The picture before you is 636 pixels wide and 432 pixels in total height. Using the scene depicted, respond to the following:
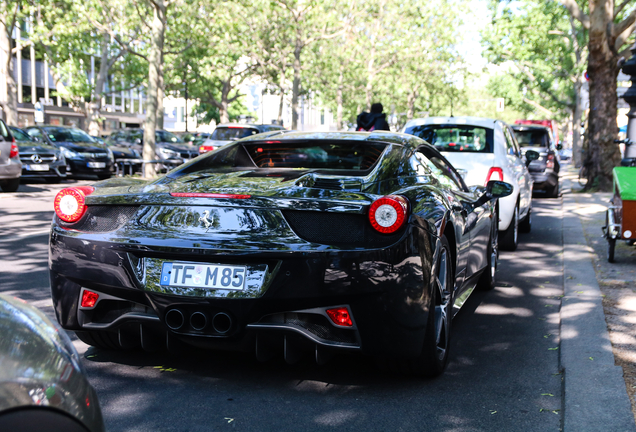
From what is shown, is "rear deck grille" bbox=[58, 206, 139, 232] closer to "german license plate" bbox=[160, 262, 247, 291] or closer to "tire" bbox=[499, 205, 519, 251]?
"german license plate" bbox=[160, 262, 247, 291]

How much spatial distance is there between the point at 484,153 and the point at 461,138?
0.45 meters

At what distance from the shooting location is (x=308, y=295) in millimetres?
3578

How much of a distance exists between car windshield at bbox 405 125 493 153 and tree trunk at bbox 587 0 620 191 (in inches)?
377

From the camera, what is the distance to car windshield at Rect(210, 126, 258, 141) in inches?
989

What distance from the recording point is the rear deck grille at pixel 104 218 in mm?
3912

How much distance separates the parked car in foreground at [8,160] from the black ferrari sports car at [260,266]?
1235cm

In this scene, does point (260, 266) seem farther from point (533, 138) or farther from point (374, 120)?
point (533, 138)

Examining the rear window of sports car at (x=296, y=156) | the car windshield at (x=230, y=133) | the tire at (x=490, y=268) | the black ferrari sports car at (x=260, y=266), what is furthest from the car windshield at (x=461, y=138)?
the car windshield at (x=230, y=133)

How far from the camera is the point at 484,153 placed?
930cm

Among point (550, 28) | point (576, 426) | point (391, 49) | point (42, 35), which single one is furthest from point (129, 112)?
point (576, 426)

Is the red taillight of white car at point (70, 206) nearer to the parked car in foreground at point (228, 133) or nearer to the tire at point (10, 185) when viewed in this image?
the tire at point (10, 185)

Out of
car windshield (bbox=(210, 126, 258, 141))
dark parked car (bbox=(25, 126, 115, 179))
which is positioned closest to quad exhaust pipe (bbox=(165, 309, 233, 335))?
dark parked car (bbox=(25, 126, 115, 179))

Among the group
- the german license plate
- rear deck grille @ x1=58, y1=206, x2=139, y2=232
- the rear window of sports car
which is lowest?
the german license plate

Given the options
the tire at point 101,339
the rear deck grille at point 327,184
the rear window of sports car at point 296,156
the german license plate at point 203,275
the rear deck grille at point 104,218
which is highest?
the rear window of sports car at point 296,156
